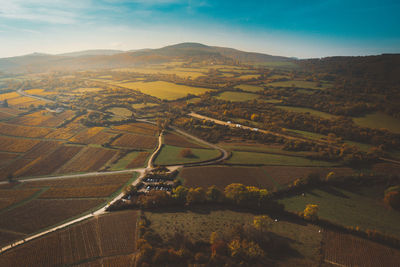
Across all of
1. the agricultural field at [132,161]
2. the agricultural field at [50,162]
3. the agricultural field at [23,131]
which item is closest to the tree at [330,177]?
the agricultural field at [132,161]

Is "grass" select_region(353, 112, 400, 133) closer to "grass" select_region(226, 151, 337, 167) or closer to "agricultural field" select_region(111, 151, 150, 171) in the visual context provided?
"grass" select_region(226, 151, 337, 167)

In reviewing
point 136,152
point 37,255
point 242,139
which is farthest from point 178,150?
point 37,255

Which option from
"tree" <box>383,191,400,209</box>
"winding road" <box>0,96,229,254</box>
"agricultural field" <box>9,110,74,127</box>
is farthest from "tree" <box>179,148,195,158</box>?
"agricultural field" <box>9,110,74,127</box>

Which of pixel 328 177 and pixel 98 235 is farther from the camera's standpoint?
pixel 328 177

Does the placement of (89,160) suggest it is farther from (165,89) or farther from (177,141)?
(165,89)

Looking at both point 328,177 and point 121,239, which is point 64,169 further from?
point 328,177

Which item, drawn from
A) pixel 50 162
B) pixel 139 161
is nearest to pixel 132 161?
pixel 139 161
